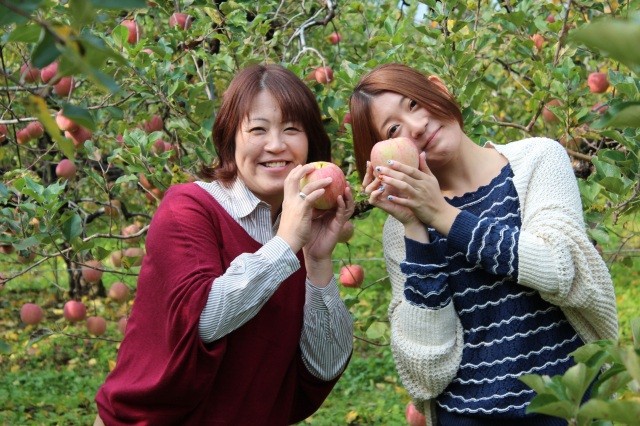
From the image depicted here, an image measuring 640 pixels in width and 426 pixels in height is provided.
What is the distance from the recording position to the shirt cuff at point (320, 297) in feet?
5.91

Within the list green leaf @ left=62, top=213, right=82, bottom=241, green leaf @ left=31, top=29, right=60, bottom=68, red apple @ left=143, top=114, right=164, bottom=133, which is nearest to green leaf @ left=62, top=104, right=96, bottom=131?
green leaf @ left=31, top=29, right=60, bottom=68

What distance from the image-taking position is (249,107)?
1776mm

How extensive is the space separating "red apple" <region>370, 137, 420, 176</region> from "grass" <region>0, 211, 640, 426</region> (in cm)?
121

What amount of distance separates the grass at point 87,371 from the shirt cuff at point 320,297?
93 centimetres

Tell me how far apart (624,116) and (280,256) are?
907mm

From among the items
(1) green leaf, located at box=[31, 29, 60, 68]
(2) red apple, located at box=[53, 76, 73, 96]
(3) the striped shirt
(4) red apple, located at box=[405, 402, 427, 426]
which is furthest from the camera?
(2) red apple, located at box=[53, 76, 73, 96]

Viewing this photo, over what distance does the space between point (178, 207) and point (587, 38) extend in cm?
115

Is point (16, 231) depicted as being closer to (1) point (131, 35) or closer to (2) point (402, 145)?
(1) point (131, 35)

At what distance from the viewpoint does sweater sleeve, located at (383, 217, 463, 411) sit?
1597 mm

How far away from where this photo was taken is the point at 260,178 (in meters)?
1.77

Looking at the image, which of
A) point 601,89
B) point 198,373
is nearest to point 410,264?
point 198,373

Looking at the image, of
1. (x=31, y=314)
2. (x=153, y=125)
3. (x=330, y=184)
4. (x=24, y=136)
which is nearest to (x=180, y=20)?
(x=153, y=125)

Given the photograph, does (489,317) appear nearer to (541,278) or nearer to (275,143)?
(541,278)

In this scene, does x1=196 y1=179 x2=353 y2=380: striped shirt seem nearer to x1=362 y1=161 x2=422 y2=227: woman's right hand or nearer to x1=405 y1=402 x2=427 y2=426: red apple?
x1=362 y1=161 x2=422 y2=227: woman's right hand
